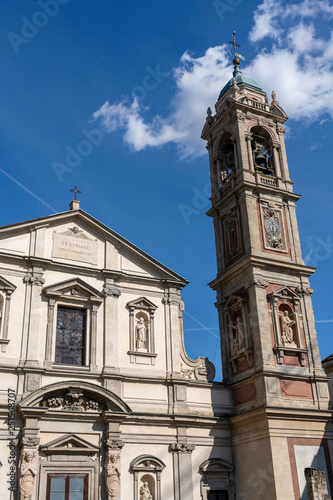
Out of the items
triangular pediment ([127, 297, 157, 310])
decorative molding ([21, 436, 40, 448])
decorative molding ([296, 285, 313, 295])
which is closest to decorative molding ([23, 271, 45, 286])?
triangular pediment ([127, 297, 157, 310])

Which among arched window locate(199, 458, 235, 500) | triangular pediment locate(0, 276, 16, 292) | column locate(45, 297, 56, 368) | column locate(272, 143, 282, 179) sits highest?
column locate(272, 143, 282, 179)

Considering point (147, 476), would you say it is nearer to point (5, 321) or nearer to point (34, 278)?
point (5, 321)

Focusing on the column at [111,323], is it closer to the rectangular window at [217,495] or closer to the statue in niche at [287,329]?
the rectangular window at [217,495]

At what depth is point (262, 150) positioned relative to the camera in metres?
24.7

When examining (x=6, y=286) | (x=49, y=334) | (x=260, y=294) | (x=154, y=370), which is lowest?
(x=154, y=370)

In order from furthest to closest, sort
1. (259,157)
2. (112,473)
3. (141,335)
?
(259,157), (141,335), (112,473)

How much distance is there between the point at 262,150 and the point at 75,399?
42.9 ft

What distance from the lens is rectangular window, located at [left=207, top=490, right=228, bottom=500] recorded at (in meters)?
19.3

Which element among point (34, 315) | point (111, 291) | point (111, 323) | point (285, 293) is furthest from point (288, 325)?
point (34, 315)

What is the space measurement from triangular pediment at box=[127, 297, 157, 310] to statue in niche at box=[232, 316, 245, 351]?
3145 millimetres

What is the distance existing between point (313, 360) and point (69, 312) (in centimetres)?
886

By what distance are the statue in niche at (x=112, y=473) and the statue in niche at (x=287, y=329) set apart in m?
7.08

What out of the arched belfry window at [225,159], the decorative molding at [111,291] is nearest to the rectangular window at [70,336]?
the decorative molding at [111,291]

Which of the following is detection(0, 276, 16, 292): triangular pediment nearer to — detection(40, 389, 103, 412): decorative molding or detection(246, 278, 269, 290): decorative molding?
detection(40, 389, 103, 412): decorative molding
